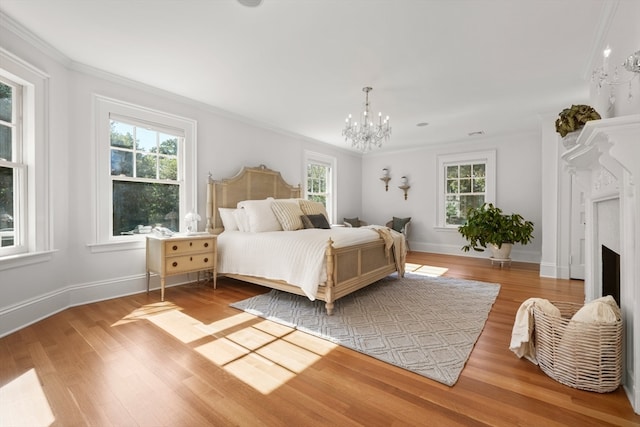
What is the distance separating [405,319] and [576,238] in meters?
3.46

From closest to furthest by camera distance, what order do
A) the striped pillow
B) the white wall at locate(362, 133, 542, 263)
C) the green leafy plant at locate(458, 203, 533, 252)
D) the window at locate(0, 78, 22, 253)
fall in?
1. the window at locate(0, 78, 22, 253)
2. the striped pillow
3. the green leafy plant at locate(458, 203, 533, 252)
4. the white wall at locate(362, 133, 542, 263)

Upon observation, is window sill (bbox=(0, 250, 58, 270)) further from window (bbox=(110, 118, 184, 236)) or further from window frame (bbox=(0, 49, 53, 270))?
window (bbox=(110, 118, 184, 236))

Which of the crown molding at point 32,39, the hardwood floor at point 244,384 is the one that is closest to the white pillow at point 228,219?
the hardwood floor at point 244,384

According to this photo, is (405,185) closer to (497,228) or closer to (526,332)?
(497,228)

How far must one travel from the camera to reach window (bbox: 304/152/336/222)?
6344 mm

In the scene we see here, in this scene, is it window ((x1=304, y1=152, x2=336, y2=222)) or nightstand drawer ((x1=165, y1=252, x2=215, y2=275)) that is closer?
nightstand drawer ((x1=165, y1=252, x2=215, y2=275))

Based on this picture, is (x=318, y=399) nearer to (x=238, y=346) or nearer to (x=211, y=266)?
(x=238, y=346)

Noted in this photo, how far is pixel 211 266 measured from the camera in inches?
147

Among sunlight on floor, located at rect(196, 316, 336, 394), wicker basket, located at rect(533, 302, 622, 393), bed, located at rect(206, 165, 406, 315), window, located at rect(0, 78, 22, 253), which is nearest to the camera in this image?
wicker basket, located at rect(533, 302, 622, 393)

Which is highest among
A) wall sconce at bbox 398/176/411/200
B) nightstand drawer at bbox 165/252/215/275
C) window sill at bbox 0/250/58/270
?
wall sconce at bbox 398/176/411/200

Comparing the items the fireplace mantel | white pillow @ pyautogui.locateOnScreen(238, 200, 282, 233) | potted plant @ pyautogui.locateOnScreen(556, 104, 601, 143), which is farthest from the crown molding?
potted plant @ pyautogui.locateOnScreen(556, 104, 601, 143)

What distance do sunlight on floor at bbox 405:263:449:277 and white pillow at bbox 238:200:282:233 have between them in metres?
2.43

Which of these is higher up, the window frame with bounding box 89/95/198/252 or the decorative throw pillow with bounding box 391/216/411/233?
the window frame with bounding box 89/95/198/252

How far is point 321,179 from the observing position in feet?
22.1
